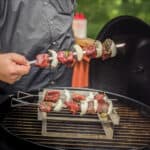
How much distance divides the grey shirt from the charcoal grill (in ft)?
1.38

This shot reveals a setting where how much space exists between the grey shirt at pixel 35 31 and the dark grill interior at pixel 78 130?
0.43 metres

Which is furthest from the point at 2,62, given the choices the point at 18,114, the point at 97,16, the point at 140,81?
the point at 97,16

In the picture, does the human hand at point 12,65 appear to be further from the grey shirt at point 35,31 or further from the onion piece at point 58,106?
the grey shirt at point 35,31

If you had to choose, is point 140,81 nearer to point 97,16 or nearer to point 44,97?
point 44,97

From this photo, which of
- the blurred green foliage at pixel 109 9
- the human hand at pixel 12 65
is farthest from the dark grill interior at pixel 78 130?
the blurred green foliage at pixel 109 9

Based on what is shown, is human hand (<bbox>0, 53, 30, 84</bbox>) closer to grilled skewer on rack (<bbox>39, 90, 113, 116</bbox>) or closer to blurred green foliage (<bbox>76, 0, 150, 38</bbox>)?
grilled skewer on rack (<bbox>39, 90, 113, 116</bbox>)

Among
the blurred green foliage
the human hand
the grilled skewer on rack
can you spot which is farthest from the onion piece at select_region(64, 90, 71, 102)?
the blurred green foliage

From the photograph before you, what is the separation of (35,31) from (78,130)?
0.76 metres

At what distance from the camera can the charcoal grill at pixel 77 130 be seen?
1626 millimetres

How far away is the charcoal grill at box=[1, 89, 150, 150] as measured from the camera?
5.33 ft

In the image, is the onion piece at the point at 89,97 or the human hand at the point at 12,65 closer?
the human hand at the point at 12,65

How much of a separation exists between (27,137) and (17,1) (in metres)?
0.87

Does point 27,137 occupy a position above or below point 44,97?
below

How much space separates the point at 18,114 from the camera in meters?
1.89
